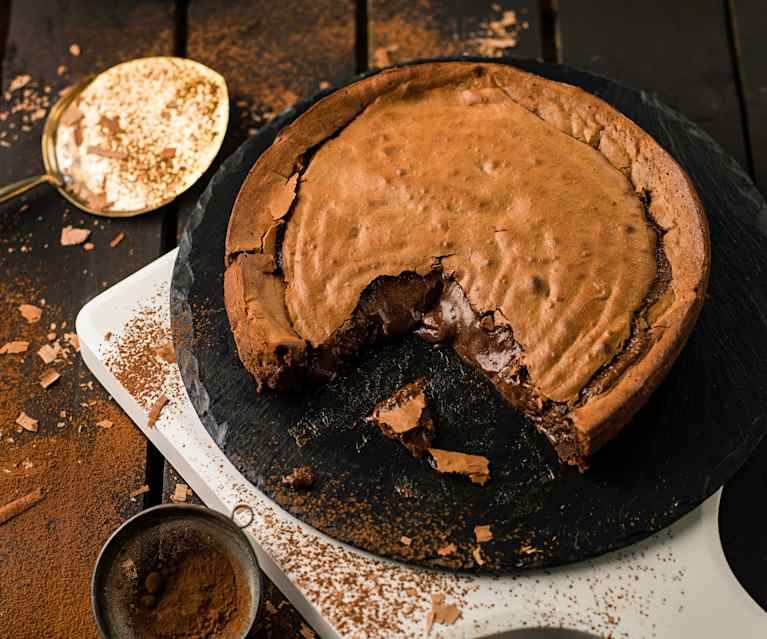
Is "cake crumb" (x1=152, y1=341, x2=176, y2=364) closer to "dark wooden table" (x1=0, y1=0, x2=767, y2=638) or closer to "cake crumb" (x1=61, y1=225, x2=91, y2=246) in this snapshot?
"dark wooden table" (x1=0, y1=0, x2=767, y2=638)

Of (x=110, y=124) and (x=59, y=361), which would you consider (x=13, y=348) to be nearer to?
(x=59, y=361)

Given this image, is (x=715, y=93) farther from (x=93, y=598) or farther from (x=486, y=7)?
(x=93, y=598)

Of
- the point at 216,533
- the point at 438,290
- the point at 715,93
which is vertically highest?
the point at 715,93

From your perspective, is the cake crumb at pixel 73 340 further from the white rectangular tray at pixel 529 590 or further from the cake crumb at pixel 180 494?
the white rectangular tray at pixel 529 590

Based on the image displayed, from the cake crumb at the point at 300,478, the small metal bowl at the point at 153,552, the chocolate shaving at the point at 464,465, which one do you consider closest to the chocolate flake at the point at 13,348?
the small metal bowl at the point at 153,552

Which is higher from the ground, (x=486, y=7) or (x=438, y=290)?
(x=486, y=7)

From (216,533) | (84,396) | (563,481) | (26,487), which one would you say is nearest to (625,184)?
(563,481)

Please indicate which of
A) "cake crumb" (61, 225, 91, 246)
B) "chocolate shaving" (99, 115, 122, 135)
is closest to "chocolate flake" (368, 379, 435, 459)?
"cake crumb" (61, 225, 91, 246)
